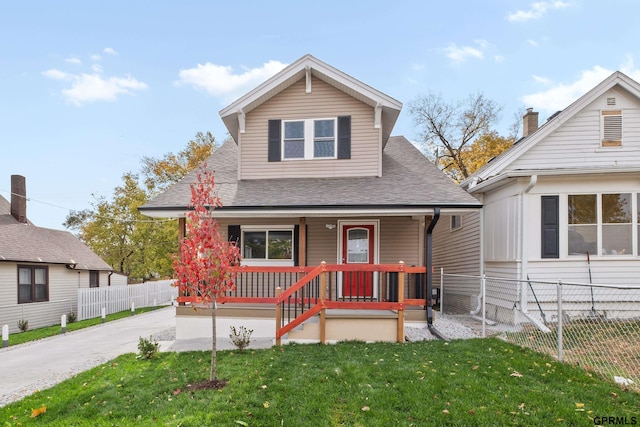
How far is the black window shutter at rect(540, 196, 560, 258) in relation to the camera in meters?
8.59

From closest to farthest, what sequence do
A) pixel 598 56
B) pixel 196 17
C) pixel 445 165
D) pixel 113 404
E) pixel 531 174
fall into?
pixel 113 404, pixel 531 174, pixel 196 17, pixel 598 56, pixel 445 165

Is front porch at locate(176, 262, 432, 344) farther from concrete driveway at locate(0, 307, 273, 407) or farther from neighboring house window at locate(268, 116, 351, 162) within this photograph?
neighboring house window at locate(268, 116, 351, 162)

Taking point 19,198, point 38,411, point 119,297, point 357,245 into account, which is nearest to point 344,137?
point 357,245

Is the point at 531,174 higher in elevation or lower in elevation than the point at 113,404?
higher

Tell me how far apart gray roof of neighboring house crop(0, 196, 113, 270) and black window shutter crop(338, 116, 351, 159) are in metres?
14.2

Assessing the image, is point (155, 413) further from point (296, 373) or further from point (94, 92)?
point (94, 92)

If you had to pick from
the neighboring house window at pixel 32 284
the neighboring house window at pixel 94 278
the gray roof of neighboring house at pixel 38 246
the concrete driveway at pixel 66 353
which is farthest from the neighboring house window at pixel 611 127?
the neighboring house window at pixel 94 278

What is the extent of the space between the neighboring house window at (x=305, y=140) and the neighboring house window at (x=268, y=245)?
6.66 feet

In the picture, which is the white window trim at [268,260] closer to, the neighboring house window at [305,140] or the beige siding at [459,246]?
the neighboring house window at [305,140]

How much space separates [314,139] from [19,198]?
17.3 metres

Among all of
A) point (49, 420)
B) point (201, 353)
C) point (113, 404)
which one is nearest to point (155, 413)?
point (113, 404)

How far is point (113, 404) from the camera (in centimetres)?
445

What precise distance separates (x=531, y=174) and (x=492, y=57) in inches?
477
